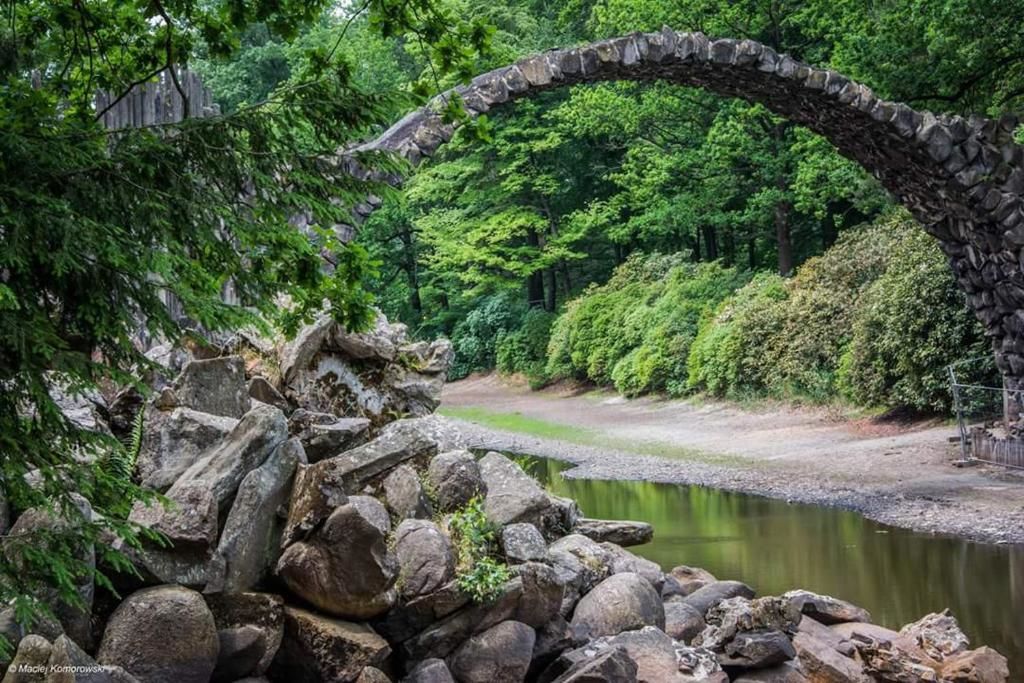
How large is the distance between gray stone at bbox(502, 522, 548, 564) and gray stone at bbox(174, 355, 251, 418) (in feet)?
5.71

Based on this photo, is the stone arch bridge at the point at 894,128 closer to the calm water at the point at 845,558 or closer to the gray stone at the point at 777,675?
the calm water at the point at 845,558

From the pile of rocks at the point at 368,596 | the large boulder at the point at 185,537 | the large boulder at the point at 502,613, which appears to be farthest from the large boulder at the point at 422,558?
the large boulder at the point at 185,537

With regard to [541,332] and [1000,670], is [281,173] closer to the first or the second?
[1000,670]

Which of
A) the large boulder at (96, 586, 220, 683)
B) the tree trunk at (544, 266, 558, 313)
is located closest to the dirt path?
the large boulder at (96, 586, 220, 683)

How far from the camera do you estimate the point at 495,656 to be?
5.52m

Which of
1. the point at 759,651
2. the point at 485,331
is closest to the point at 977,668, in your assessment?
the point at 759,651

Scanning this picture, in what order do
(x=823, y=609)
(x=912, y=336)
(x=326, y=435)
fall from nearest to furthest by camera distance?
(x=326, y=435)
(x=823, y=609)
(x=912, y=336)

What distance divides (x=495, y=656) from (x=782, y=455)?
1085 cm

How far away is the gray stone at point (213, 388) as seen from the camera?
628 cm

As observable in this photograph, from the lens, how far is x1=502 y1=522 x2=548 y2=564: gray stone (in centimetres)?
600

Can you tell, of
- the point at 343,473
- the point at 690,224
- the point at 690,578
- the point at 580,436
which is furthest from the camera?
the point at 690,224

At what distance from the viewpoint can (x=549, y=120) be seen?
33812 millimetres

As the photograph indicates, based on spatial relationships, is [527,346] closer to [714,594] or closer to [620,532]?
[620,532]

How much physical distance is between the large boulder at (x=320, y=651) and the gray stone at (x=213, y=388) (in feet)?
5.36
